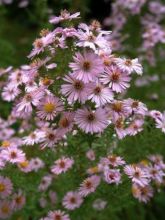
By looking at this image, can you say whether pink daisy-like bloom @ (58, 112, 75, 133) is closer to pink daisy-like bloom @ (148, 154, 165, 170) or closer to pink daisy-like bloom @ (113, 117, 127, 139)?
pink daisy-like bloom @ (113, 117, 127, 139)

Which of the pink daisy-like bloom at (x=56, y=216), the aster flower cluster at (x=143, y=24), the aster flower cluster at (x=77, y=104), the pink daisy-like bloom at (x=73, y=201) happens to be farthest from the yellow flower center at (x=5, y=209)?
the aster flower cluster at (x=143, y=24)

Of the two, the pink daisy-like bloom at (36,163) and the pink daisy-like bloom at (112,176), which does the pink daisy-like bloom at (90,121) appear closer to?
the pink daisy-like bloom at (112,176)

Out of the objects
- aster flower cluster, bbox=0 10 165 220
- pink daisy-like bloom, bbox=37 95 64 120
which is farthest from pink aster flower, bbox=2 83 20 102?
pink daisy-like bloom, bbox=37 95 64 120

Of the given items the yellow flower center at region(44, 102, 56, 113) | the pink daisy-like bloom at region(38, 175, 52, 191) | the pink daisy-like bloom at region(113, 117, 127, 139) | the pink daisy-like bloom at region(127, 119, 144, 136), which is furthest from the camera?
the pink daisy-like bloom at region(38, 175, 52, 191)

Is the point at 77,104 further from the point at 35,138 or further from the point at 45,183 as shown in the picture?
the point at 45,183

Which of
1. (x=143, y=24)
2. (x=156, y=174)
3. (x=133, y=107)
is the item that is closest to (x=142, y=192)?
(x=156, y=174)

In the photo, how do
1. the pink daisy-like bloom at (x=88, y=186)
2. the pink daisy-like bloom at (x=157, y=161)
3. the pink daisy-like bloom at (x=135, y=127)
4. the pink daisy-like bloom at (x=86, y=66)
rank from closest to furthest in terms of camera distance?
the pink daisy-like bloom at (x=86, y=66), the pink daisy-like bloom at (x=88, y=186), the pink daisy-like bloom at (x=135, y=127), the pink daisy-like bloom at (x=157, y=161)

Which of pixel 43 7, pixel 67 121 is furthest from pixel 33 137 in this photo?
pixel 43 7
